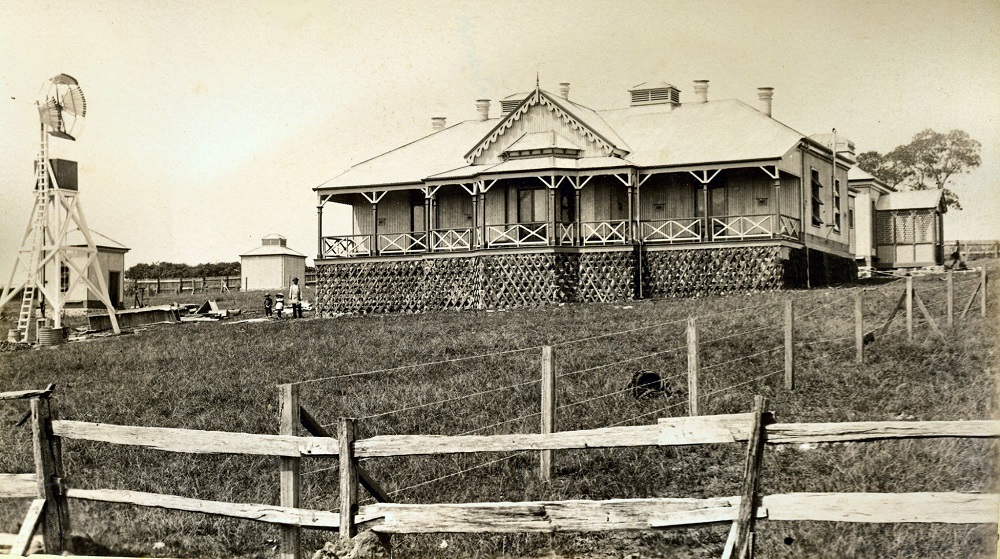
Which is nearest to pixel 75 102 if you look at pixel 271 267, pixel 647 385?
pixel 647 385

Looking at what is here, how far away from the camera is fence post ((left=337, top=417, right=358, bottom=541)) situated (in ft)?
25.5

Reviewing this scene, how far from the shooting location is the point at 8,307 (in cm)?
1476

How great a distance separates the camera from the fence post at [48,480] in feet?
29.6

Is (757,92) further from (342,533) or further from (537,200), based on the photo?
(537,200)

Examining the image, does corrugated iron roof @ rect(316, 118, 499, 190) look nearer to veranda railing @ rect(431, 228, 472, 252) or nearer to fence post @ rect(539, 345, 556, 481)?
veranda railing @ rect(431, 228, 472, 252)

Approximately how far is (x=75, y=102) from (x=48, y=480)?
20.5 feet

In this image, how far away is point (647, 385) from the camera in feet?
→ 40.5

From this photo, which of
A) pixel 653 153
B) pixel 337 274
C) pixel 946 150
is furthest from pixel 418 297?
pixel 946 150

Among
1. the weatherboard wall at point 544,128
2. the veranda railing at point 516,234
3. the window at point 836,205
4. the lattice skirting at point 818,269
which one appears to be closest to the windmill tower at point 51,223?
the veranda railing at point 516,234

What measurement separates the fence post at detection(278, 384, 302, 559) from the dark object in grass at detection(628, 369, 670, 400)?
5.22 meters

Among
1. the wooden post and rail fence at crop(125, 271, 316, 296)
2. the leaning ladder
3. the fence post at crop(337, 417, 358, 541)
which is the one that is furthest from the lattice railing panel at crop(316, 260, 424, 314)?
the wooden post and rail fence at crop(125, 271, 316, 296)

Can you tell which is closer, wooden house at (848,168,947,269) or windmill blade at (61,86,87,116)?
windmill blade at (61,86,87,116)

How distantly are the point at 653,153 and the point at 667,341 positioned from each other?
1202 cm

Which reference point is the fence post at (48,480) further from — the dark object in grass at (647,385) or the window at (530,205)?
the window at (530,205)
